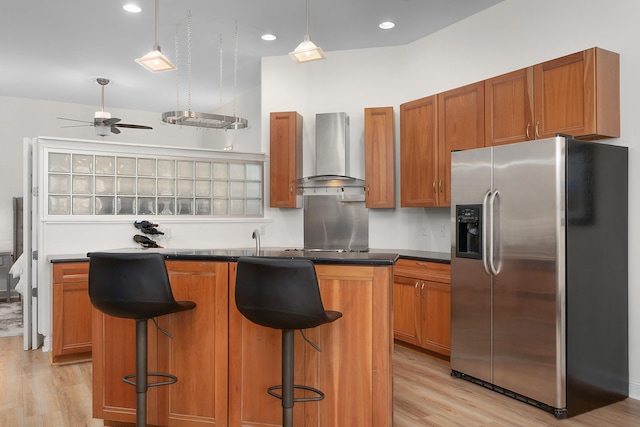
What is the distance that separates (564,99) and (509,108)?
0.48 metres

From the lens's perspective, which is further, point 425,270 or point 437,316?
point 425,270

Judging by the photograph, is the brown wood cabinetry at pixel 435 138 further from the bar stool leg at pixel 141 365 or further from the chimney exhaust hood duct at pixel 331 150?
the bar stool leg at pixel 141 365

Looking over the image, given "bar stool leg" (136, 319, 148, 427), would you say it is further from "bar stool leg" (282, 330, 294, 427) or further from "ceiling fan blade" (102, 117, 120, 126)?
"ceiling fan blade" (102, 117, 120, 126)

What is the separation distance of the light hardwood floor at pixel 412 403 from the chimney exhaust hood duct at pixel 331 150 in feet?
6.73

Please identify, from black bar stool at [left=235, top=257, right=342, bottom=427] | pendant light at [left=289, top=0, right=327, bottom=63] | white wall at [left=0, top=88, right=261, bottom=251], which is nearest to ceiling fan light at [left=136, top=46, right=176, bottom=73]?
pendant light at [left=289, top=0, right=327, bottom=63]

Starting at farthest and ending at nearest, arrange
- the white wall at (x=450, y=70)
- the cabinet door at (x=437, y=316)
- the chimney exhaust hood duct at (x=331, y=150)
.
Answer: the chimney exhaust hood duct at (x=331, y=150) → the cabinet door at (x=437, y=316) → the white wall at (x=450, y=70)

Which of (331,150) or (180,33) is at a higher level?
(180,33)

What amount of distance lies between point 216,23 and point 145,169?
165cm

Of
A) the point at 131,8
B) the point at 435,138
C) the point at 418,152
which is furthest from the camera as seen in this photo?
the point at 418,152

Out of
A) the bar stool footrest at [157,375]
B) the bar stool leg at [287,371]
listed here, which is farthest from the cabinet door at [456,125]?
the bar stool footrest at [157,375]

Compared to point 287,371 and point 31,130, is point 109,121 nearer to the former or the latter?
point 31,130

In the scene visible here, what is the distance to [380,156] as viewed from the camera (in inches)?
201

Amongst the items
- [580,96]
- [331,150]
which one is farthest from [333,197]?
[580,96]

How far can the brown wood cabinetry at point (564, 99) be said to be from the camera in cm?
325
